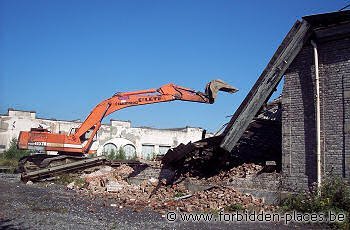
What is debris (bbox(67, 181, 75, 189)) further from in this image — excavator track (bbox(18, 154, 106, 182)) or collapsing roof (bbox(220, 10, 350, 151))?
collapsing roof (bbox(220, 10, 350, 151))

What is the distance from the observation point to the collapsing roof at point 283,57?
10.3 meters

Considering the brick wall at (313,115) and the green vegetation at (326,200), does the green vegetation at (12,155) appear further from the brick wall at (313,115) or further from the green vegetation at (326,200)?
the green vegetation at (326,200)

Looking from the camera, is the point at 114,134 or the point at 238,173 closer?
the point at 238,173

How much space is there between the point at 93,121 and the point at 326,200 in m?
12.7

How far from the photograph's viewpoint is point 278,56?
11.5 meters

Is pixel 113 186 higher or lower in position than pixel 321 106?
lower

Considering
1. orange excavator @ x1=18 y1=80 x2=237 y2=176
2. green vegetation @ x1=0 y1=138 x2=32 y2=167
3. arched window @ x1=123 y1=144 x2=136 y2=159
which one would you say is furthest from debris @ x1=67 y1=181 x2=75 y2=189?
arched window @ x1=123 y1=144 x2=136 y2=159

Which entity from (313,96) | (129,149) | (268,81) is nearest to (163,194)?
(268,81)

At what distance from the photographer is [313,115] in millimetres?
10750

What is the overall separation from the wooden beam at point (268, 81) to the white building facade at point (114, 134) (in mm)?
20099

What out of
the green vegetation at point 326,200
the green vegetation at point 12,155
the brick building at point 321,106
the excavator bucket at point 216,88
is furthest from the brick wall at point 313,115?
Answer: the green vegetation at point 12,155

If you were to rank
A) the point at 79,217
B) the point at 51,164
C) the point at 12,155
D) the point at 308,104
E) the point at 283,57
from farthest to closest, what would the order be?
the point at 12,155 < the point at 51,164 < the point at 283,57 < the point at 308,104 < the point at 79,217

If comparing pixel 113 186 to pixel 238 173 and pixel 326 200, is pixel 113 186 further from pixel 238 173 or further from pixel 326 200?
pixel 326 200

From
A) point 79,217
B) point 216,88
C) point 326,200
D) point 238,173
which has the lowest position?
point 79,217
